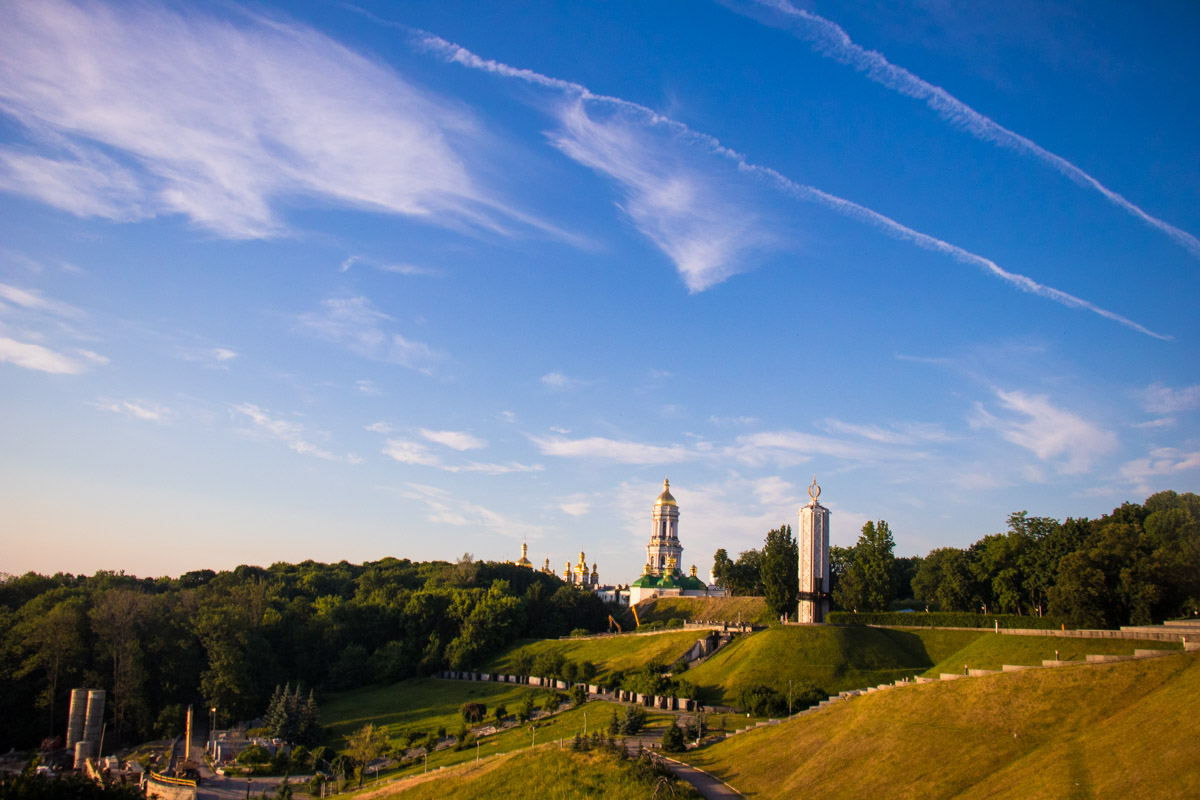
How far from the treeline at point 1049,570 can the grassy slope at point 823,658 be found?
9114 mm

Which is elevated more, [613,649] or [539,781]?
[613,649]

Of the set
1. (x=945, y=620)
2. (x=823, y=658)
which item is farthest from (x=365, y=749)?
(x=945, y=620)

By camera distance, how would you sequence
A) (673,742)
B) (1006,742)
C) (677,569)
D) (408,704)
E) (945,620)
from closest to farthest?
(1006,742) < (673,742) < (945,620) < (408,704) < (677,569)

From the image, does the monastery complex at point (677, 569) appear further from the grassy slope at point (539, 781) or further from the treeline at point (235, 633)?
the grassy slope at point (539, 781)

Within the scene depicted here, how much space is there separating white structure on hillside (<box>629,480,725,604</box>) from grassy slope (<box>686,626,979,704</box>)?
57.1 m

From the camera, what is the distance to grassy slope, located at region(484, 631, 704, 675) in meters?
70.6

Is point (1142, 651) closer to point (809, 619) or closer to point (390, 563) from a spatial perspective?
point (809, 619)

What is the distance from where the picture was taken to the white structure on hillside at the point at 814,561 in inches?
2778

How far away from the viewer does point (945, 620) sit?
65.2 meters

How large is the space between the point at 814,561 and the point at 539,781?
40.3 m

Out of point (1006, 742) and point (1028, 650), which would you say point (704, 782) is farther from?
point (1028, 650)

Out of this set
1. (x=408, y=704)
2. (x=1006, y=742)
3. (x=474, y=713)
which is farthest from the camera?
(x=408, y=704)

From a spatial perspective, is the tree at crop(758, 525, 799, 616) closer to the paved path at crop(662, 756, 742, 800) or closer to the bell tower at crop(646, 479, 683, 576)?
the paved path at crop(662, 756, 742, 800)

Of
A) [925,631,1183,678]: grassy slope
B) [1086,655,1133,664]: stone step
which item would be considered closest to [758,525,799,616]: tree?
[925,631,1183,678]: grassy slope
